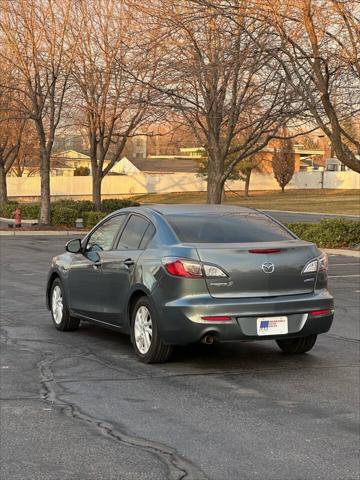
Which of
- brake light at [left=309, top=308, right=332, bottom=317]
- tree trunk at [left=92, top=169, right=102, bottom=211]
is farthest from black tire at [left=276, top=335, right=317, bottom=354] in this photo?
tree trunk at [left=92, top=169, right=102, bottom=211]

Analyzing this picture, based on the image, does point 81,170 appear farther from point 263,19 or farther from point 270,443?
point 270,443

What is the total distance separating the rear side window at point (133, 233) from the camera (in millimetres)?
8641

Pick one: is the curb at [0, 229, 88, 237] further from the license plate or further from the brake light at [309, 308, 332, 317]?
the license plate

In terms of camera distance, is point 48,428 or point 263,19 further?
point 263,19

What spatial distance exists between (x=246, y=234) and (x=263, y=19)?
1318 cm

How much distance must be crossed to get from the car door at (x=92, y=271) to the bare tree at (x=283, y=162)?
69846 millimetres

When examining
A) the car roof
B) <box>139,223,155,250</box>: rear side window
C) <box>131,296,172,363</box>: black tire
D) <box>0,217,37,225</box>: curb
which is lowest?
→ <box>0,217,37,225</box>: curb

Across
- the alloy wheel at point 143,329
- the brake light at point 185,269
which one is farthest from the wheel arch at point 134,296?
the brake light at point 185,269

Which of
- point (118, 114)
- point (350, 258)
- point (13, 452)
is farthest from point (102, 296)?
point (118, 114)

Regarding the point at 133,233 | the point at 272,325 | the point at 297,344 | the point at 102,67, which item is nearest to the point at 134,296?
the point at 133,233

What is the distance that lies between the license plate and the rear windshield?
0.89 metres

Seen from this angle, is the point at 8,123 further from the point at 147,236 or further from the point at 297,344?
the point at 297,344

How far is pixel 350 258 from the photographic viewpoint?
22328mm

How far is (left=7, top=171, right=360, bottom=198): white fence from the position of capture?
79.8m
